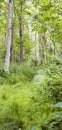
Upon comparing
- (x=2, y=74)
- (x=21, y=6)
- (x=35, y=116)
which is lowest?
(x=2, y=74)

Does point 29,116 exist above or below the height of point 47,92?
below

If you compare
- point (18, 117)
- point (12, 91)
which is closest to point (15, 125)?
point (18, 117)

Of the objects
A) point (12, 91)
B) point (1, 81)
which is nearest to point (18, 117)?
point (12, 91)

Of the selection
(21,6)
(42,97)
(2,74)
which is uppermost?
(21,6)

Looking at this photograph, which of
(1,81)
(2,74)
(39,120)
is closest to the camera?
(39,120)

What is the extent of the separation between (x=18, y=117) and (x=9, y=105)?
0.42 meters

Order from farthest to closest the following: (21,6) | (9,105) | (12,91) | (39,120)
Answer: (21,6)
(12,91)
(9,105)
(39,120)

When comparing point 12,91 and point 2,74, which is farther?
point 2,74

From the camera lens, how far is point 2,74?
10.6 meters

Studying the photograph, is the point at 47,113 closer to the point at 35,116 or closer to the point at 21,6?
the point at 35,116

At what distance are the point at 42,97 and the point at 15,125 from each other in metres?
0.87

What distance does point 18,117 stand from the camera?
574 cm

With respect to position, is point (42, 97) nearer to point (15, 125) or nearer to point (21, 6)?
point (15, 125)

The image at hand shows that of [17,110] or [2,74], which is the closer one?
[17,110]
